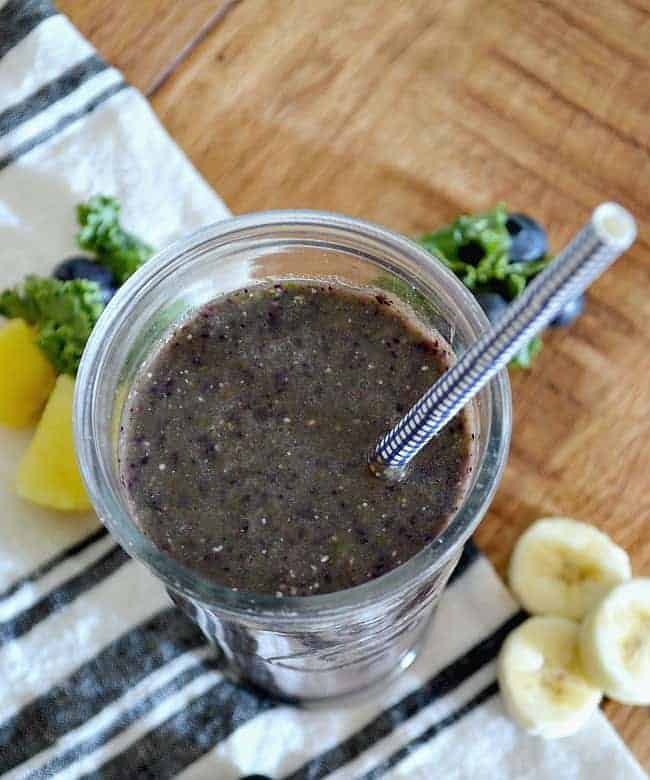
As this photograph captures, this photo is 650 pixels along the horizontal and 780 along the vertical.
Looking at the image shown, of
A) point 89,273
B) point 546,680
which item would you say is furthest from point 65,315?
point 546,680

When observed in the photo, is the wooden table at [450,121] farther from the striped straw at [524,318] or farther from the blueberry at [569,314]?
the striped straw at [524,318]

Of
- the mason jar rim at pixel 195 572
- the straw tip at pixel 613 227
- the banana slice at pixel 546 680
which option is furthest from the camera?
the banana slice at pixel 546 680

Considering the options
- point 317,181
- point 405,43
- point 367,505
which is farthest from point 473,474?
point 405,43

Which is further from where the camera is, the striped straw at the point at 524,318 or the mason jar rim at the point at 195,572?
the mason jar rim at the point at 195,572

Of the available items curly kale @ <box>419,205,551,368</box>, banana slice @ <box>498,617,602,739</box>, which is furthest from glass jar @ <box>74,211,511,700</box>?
curly kale @ <box>419,205,551,368</box>

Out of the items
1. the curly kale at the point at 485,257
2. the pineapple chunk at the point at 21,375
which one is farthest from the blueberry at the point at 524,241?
the pineapple chunk at the point at 21,375

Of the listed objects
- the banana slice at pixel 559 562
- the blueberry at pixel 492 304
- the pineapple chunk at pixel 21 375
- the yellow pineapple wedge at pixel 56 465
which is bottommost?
the banana slice at pixel 559 562
